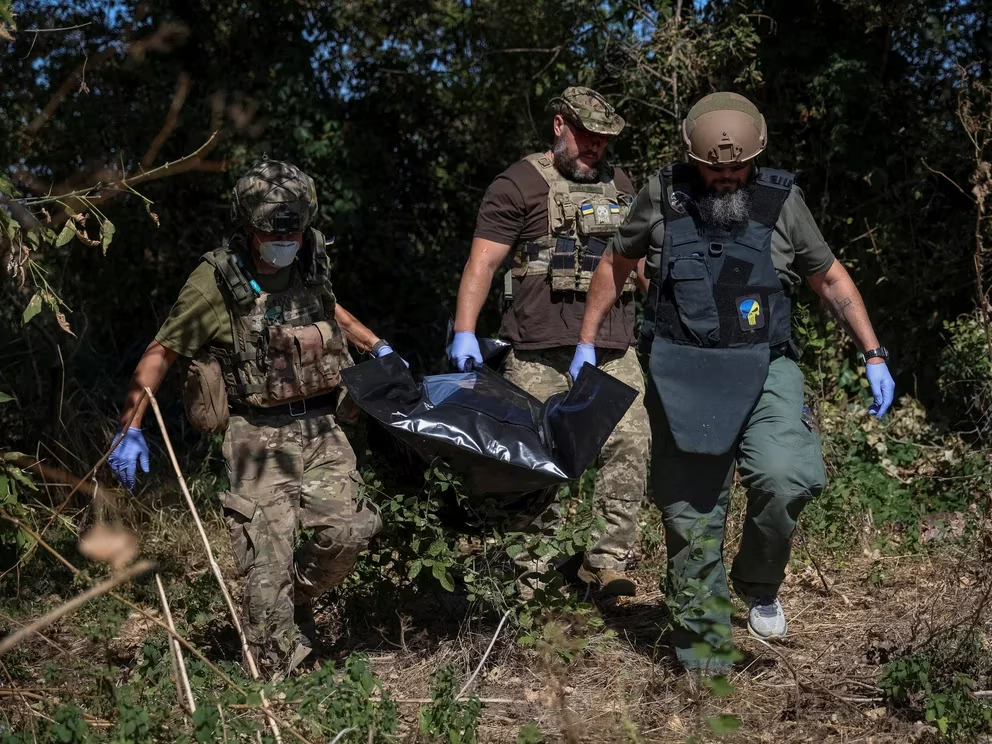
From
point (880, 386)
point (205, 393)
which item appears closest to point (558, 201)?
point (880, 386)

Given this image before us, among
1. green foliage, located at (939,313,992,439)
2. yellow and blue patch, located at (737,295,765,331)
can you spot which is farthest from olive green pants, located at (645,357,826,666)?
green foliage, located at (939,313,992,439)

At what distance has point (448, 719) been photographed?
3459 millimetres

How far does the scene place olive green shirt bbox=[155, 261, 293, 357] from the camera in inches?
163

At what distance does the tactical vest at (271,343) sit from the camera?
4.21m

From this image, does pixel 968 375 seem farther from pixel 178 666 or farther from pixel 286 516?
pixel 178 666

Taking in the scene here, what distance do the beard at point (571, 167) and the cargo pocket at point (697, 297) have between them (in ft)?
4.34

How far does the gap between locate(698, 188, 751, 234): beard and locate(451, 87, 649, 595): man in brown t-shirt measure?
3.82 ft

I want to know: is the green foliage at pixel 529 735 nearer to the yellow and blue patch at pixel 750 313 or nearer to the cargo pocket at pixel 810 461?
the cargo pocket at pixel 810 461

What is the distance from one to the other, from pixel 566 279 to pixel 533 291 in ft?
0.51

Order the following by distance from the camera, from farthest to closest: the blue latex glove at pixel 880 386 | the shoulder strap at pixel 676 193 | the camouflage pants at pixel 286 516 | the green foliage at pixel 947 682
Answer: the camouflage pants at pixel 286 516 → the blue latex glove at pixel 880 386 → the shoulder strap at pixel 676 193 → the green foliage at pixel 947 682

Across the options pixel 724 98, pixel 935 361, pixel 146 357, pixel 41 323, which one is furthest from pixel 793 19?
pixel 41 323

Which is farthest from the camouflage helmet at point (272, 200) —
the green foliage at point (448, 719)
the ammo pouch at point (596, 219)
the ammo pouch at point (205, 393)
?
the green foliage at point (448, 719)

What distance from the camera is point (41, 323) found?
7281mm

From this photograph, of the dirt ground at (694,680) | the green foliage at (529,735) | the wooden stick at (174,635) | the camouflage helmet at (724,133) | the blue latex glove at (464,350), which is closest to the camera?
the wooden stick at (174,635)
